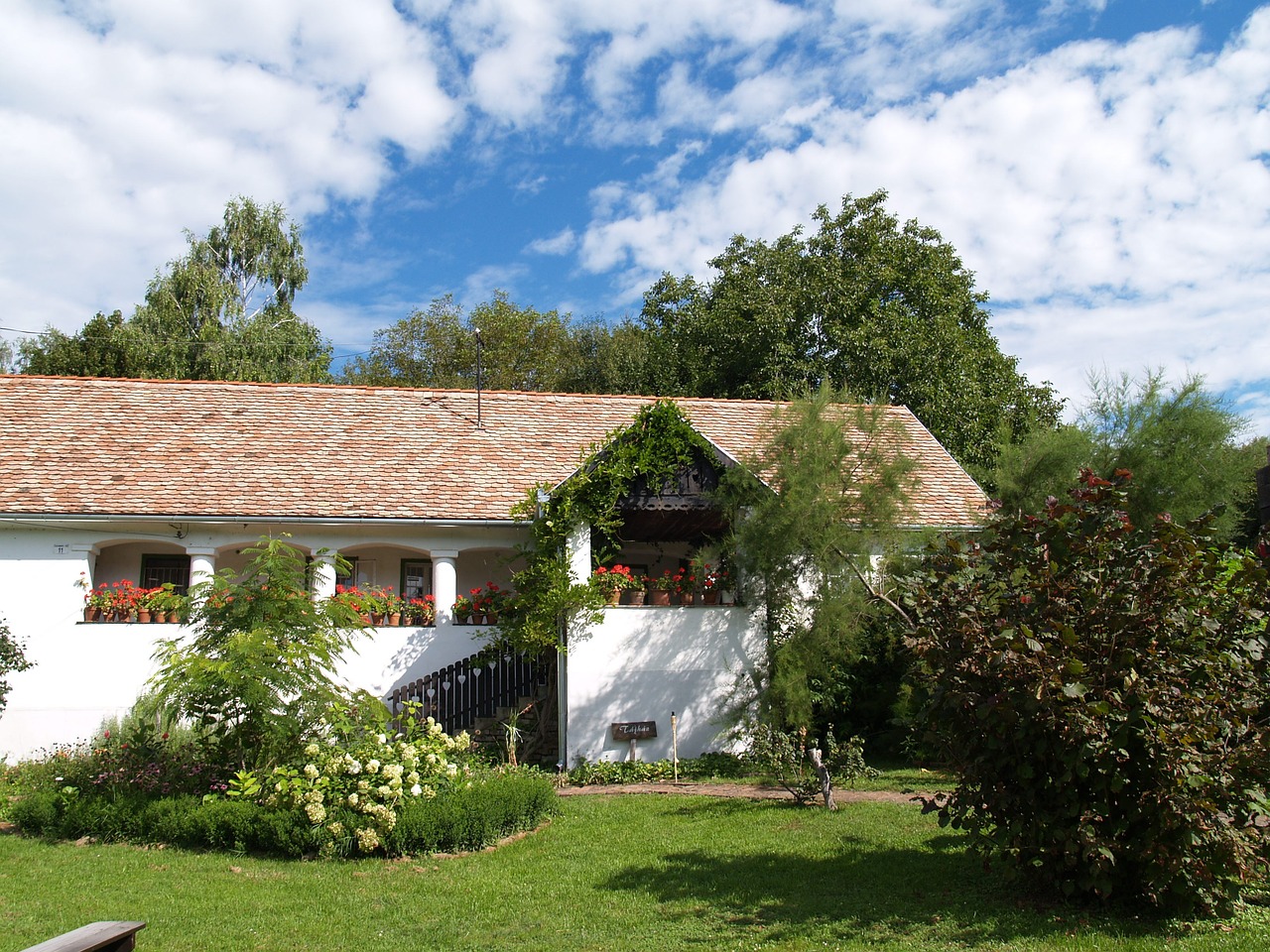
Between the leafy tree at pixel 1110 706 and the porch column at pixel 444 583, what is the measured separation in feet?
31.7

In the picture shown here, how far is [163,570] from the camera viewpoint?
1678cm

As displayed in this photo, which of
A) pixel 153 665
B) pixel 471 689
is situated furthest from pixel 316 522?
pixel 471 689

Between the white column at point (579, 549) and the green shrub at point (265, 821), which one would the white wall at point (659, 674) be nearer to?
the white column at point (579, 549)

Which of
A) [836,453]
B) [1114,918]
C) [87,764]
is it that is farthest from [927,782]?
[87,764]

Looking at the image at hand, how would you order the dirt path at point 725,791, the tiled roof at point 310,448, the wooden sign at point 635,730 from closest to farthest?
the dirt path at point 725,791 → the wooden sign at point 635,730 → the tiled roof at point 310,448

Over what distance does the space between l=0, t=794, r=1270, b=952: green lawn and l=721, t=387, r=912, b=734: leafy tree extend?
3067mm

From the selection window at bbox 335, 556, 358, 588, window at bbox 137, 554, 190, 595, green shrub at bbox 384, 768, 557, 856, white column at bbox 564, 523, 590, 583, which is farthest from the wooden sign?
window at bbox 137, 554, 190, 595

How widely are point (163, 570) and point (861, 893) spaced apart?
44.1 feet

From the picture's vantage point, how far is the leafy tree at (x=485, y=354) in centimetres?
3662

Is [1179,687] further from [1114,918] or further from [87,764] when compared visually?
[87,764]

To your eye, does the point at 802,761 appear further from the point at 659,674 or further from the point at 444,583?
the point at 444,583

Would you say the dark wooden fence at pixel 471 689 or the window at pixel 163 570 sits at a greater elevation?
the window at pixel 163 570

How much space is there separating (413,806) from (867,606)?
20.7 ft

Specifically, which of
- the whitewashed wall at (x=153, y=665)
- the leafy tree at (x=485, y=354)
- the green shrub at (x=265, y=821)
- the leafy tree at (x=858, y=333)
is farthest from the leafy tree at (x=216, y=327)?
the green shrub at (x=265, y=821)
